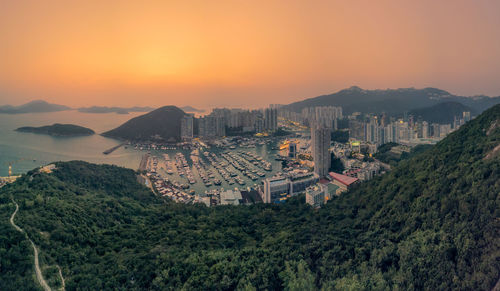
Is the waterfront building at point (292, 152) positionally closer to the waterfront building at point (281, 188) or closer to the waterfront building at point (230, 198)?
the waterfront building at point (281, 188)

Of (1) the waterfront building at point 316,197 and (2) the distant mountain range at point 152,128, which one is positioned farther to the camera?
(2) the distant mountain range at point 152,128

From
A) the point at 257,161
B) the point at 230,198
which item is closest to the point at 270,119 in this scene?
the point at 257,161

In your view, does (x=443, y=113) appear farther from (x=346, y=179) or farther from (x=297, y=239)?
(x=297, y=239)

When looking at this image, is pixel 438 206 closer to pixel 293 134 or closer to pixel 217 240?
pixel 217 240

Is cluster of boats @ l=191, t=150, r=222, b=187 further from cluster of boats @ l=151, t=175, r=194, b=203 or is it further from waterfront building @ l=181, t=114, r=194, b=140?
waterfront building @ l=181, t=114, r=194, b=140

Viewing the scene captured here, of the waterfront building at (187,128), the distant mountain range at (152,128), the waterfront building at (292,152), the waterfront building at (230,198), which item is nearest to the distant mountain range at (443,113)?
the waterfront building at (292,152)

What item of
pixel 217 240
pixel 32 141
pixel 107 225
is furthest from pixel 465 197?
pixel 32 141
